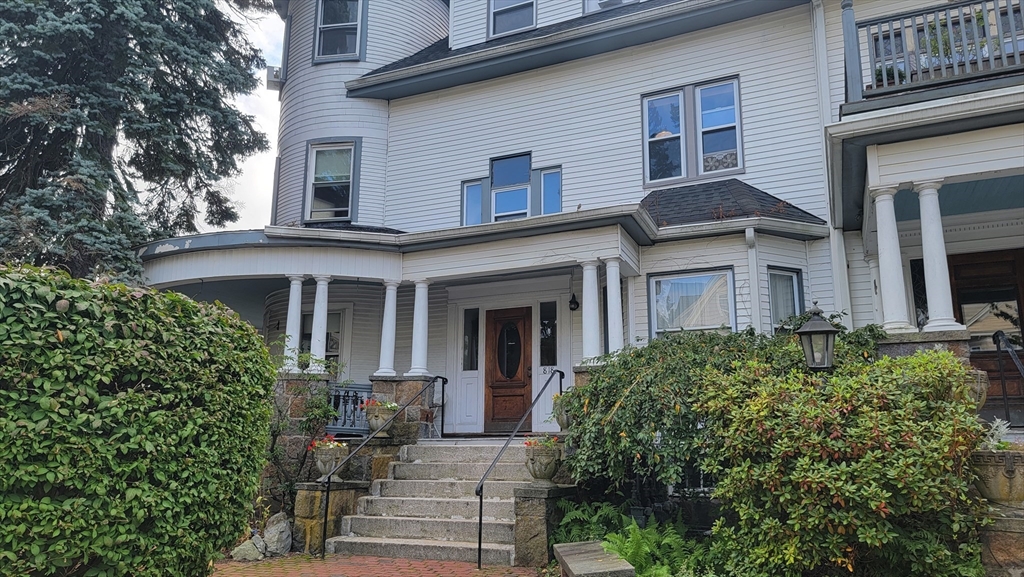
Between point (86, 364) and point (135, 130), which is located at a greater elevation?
point (135, 130)

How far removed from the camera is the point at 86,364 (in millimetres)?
3463

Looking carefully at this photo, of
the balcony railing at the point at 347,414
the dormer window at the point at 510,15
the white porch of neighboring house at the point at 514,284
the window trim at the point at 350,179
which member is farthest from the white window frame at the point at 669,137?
the balcony railing at the point at 347,414

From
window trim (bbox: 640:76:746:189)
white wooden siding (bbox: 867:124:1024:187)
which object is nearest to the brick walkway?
white wooden siding (bbox: 867:124:1024:187)

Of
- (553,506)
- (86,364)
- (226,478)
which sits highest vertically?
(86,364)

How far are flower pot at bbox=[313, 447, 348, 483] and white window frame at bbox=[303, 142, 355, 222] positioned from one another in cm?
579

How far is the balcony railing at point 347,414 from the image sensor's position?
9.52m

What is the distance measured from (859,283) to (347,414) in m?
7.39

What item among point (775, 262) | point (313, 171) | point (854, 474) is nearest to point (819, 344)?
point (854, 474)

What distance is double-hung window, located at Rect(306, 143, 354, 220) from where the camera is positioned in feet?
40.7

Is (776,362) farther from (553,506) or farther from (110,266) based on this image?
(110,266)

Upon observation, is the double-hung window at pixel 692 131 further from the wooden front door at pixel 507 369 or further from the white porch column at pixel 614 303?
the wooden front door at pixel 507 369

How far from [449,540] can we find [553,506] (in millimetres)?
1235

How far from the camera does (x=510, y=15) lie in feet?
41.7

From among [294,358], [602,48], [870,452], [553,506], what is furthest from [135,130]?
[870,452]
